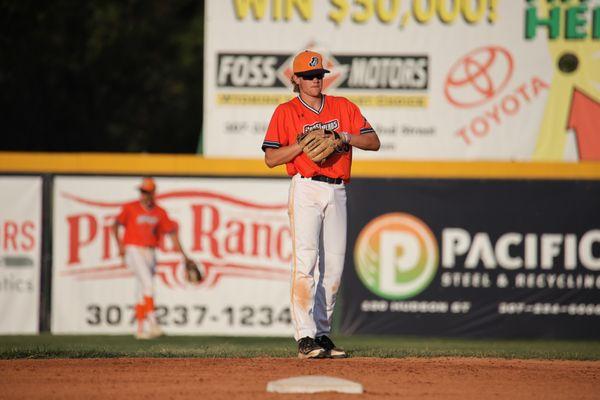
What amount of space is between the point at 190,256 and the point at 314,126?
6.15m

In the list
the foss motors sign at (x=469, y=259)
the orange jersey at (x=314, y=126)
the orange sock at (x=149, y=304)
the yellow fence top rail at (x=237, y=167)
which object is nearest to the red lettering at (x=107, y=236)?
the yellow fence top rail at (x=237, y=167)

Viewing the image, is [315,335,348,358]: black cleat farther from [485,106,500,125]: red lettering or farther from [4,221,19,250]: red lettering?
[4,221,19,250]: red lettering

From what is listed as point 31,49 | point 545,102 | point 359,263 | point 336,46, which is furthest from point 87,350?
point 31,49

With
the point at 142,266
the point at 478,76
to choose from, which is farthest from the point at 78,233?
the point at 478,76

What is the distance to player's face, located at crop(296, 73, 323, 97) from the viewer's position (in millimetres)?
8062

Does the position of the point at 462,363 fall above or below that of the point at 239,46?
below

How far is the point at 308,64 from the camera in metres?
8.01

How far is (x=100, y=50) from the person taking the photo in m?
26.2

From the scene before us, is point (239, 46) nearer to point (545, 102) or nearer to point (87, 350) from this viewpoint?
point (545, 102)

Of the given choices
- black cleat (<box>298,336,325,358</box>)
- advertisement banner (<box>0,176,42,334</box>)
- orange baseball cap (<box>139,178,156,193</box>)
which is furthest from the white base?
advertisement banner (<box>0,176,42,334</box>)

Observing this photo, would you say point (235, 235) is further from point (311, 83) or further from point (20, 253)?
point (311, 83)

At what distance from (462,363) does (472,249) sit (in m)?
5.83

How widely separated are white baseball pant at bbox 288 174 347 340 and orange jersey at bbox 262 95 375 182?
0.31 feet

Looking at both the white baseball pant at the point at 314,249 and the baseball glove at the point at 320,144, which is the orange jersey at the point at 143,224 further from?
the baseball glove at the point at 320,144
